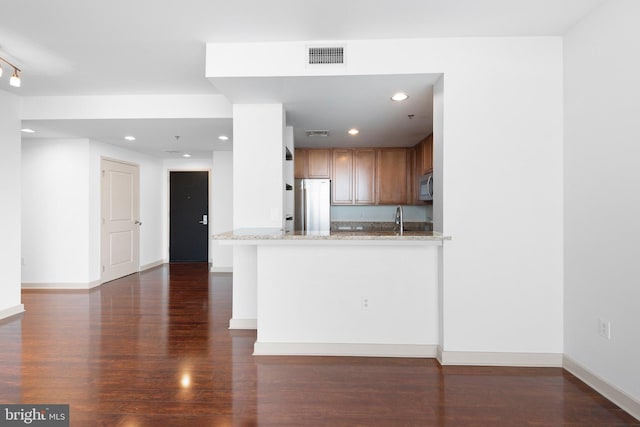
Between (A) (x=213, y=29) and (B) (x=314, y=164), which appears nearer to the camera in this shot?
(A) (x=213, y=29)

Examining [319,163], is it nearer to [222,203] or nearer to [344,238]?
[222,203]

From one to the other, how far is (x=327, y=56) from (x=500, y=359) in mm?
2655

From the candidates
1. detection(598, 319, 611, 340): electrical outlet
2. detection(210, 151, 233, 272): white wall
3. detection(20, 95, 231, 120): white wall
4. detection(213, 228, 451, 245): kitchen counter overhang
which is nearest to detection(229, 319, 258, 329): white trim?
detection(213, 228, 451, 245): kitchen counter overhang

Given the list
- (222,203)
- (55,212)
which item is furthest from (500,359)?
(55,212)

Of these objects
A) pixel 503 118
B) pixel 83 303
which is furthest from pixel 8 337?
pixel 503 118

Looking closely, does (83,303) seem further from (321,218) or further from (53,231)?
(321,218)

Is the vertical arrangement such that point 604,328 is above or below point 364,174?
below

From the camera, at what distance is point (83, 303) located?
432 centimetres

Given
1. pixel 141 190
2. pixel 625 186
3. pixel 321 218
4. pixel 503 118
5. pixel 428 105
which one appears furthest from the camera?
pixel 141 190

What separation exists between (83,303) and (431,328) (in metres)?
4.18

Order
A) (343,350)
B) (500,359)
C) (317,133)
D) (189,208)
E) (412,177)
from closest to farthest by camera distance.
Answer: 1. (500,359)
2. (343,350)
3. (317,133)
4. (412,177)
5. (189,208)

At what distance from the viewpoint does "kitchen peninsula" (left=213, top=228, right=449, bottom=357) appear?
9.02 ft

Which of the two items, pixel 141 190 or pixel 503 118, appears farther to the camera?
pixel 141 190

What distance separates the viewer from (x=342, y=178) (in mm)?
5711
